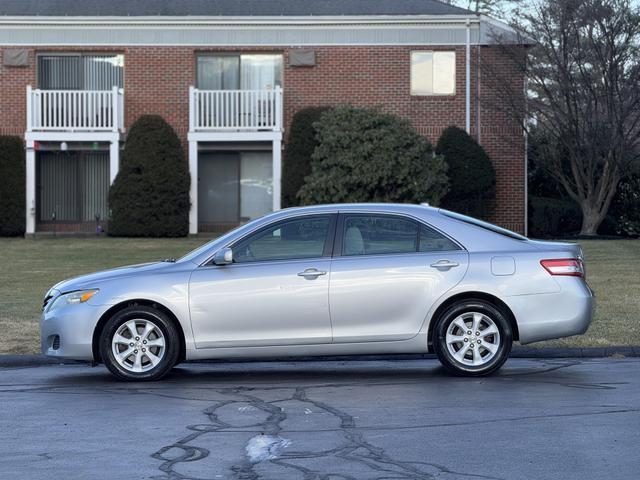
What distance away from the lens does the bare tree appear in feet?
97.3

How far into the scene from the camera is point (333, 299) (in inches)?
409

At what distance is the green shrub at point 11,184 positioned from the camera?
3155 cm

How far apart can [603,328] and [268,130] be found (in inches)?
751

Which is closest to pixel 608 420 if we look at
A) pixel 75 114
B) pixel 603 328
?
pixel 603 328

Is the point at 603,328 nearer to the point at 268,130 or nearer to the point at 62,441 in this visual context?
the point at 62,441

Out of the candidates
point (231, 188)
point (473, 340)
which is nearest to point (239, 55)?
point (231, 188)

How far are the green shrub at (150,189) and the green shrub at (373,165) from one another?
3.22 meters

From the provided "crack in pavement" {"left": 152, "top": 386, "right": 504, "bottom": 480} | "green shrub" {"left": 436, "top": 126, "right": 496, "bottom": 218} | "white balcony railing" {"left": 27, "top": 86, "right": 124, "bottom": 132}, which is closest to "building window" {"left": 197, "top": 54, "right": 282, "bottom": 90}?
"white balcony railing" {"left": 27, "top": 86, "right": 124, "bottom": 132}

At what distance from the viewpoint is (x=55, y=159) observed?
33.3 metres

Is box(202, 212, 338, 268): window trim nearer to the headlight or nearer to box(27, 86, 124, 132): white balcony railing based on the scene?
the headlight

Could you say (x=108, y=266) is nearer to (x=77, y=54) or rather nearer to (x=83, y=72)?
(x=83, y=72)

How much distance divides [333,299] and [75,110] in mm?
22839

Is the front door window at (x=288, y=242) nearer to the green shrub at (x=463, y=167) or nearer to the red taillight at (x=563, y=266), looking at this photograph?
the red taillight at (x=563, y=266)

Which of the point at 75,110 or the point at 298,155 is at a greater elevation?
the point at 75,110
